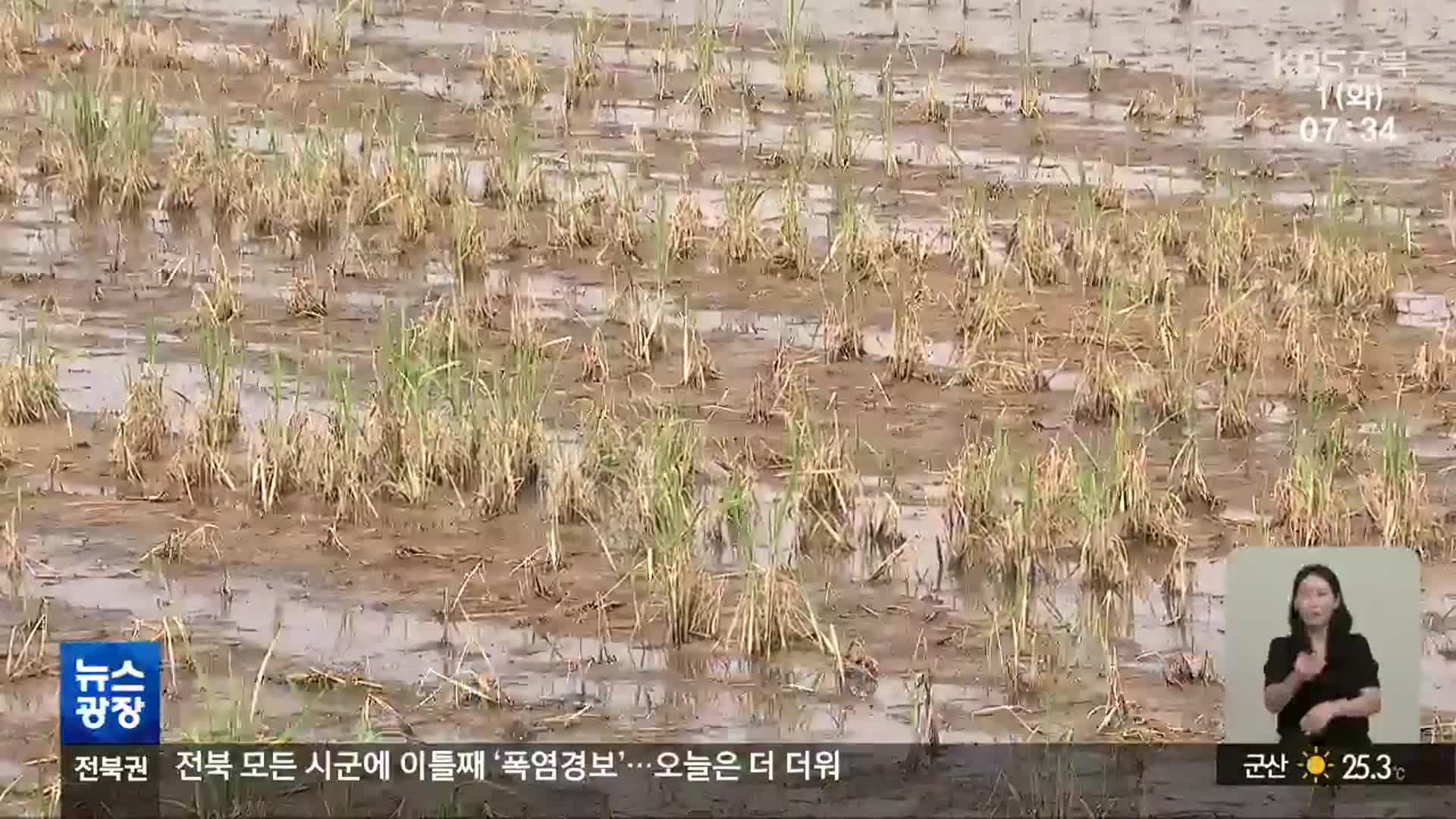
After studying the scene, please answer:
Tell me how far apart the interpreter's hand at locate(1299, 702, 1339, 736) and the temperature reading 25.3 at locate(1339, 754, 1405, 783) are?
Answer: 3.5 inches

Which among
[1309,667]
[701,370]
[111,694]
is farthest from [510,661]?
[701,370]

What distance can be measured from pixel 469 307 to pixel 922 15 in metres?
4.48

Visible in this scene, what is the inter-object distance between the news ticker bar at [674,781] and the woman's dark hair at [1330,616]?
0.19 metres

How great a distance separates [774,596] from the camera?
4.41 m

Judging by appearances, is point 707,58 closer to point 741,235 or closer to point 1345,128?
point 741,235

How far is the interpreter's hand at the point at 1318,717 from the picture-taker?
11.7 feet

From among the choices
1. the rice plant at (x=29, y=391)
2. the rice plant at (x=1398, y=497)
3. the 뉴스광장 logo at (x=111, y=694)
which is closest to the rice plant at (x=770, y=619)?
the 뉴스광장 logo at (x=111, y=694)


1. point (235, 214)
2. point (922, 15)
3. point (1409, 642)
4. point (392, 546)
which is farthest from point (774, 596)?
point (922, 15)

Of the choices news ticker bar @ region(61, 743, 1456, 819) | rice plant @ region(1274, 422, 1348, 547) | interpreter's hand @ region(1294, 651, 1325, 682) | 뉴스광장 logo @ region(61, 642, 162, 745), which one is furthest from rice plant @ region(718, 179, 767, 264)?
interpreter's hand @ region(1294, 651, 1325, 682)

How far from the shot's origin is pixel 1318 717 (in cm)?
356

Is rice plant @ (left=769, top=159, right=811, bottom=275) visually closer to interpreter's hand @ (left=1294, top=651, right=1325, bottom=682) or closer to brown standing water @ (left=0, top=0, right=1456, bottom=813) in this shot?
brown standing water @ (left=0, top=0, right=1456, bottom=813)

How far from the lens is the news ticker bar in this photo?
3637 millimetres

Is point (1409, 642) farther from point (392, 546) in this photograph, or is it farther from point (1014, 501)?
point (392, 546)

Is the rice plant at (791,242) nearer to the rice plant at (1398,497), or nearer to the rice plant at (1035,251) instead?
the rice plant at (1035,251)
